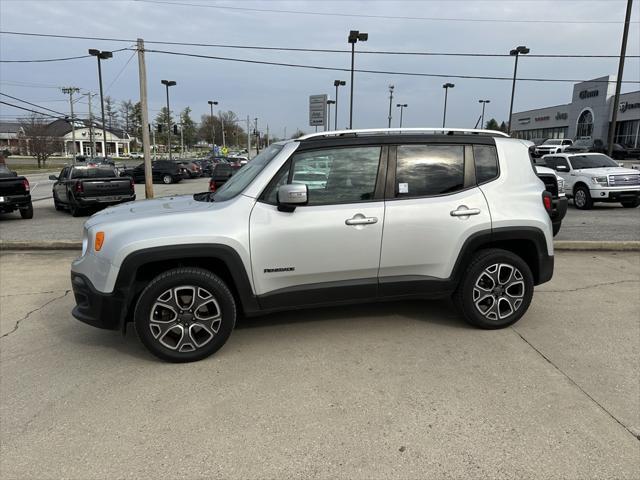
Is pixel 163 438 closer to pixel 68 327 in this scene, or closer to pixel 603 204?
pixel 68 327

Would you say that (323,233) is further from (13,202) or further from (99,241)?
(13,202)

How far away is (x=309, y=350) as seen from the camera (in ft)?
13.0

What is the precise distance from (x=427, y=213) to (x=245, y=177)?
5.55 feet

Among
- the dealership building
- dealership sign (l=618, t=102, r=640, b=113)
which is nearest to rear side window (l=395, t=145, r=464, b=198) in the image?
the dealership building

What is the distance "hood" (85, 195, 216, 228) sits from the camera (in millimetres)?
3824

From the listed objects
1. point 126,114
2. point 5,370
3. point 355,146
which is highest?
point 126,114

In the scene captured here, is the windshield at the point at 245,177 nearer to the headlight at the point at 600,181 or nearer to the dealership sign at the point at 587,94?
the headlight at the point at 600,181

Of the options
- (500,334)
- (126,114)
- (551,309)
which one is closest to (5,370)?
(500,334)

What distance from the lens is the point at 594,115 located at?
54.9 meters

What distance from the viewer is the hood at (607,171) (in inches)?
528

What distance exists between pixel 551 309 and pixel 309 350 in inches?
111

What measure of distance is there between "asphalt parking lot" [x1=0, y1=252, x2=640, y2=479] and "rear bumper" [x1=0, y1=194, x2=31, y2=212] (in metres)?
8.62

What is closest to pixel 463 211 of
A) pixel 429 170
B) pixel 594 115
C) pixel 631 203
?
pixel 429 170

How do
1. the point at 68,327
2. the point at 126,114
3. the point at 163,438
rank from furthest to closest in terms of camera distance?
the point at 126,114 → the point at 68,327 → the point at 163,438
